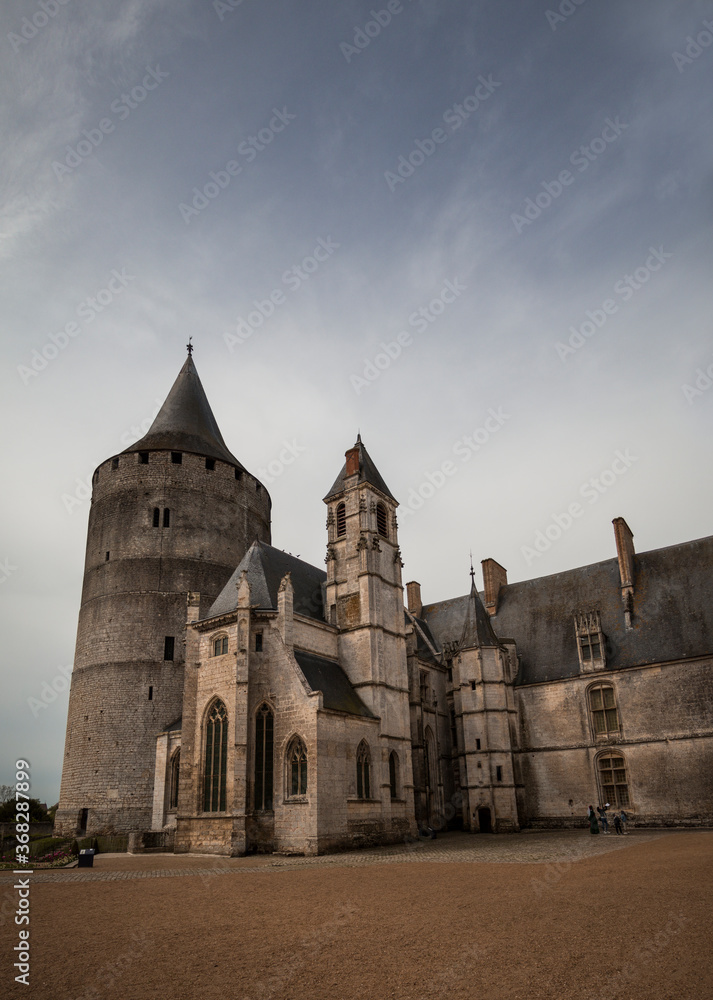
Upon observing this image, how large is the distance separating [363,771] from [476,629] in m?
12.4

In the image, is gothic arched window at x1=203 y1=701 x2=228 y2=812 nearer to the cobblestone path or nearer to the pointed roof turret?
the cobblestone path

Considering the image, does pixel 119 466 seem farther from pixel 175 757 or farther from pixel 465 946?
pixel 465 946

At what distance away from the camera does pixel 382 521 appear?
32.8m

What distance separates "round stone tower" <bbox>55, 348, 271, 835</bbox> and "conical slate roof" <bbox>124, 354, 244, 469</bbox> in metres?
0.10

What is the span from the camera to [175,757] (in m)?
31.3

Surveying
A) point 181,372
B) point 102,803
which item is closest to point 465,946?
point 102,803

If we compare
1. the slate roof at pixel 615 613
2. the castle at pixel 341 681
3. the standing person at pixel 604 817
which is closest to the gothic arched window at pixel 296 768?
the castle at pixel 341 681

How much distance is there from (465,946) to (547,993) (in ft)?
6.66

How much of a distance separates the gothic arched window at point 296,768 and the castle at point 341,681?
6 cm

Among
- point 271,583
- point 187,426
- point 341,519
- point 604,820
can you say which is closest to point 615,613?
point 604,820

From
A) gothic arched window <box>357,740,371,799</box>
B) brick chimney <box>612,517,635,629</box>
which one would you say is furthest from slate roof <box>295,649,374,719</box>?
brick chimney <box>612,517,635,629</box>

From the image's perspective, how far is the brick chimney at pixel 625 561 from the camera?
3547 centimetres

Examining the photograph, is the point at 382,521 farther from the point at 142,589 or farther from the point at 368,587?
the point at 142,589

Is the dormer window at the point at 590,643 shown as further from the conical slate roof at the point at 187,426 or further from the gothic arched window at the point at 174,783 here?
the conical slate roof at the point at 187,426
